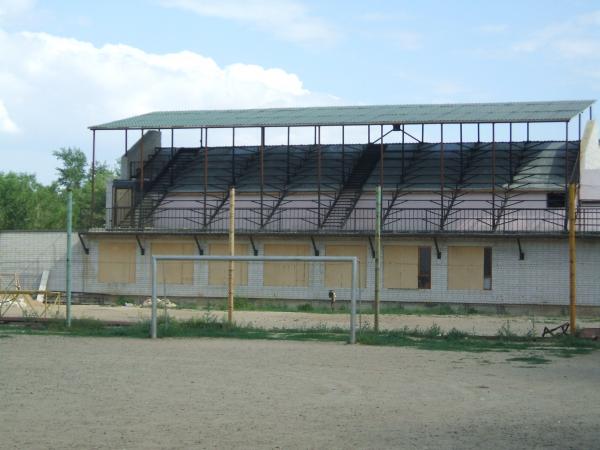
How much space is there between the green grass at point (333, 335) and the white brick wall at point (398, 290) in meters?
11.2

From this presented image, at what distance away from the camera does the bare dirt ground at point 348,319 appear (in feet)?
101

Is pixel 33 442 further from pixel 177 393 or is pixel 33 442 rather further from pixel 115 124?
pixel 115 124

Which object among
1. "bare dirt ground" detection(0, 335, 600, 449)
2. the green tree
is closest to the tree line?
the green tree

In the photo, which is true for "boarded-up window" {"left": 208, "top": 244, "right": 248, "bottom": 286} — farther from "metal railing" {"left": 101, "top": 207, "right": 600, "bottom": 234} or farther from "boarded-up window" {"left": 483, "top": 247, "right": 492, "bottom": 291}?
"boarded-up window" {"left": 483, "top": 247, "right": 492, "bottom": 291}

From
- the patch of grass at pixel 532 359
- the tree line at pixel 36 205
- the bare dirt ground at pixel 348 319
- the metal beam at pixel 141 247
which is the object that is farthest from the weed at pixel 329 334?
the tree line at pixel 36 205

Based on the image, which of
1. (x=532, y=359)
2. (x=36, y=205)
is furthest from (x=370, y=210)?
(x=36, y=205)

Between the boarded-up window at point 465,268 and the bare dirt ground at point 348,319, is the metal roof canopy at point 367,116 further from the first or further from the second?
the bare dirt ground at point 348,319

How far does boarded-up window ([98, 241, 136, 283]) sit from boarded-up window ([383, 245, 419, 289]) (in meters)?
11.2

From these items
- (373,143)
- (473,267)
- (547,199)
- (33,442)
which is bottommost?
(33,442)

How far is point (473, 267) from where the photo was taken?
40.0 meters

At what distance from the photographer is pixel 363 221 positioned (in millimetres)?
43250

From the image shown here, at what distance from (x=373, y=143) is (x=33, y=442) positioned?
39.0 metres

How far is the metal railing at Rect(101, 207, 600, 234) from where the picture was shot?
132 feet

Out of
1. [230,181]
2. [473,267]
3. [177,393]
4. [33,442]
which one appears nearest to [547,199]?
[473,267]
